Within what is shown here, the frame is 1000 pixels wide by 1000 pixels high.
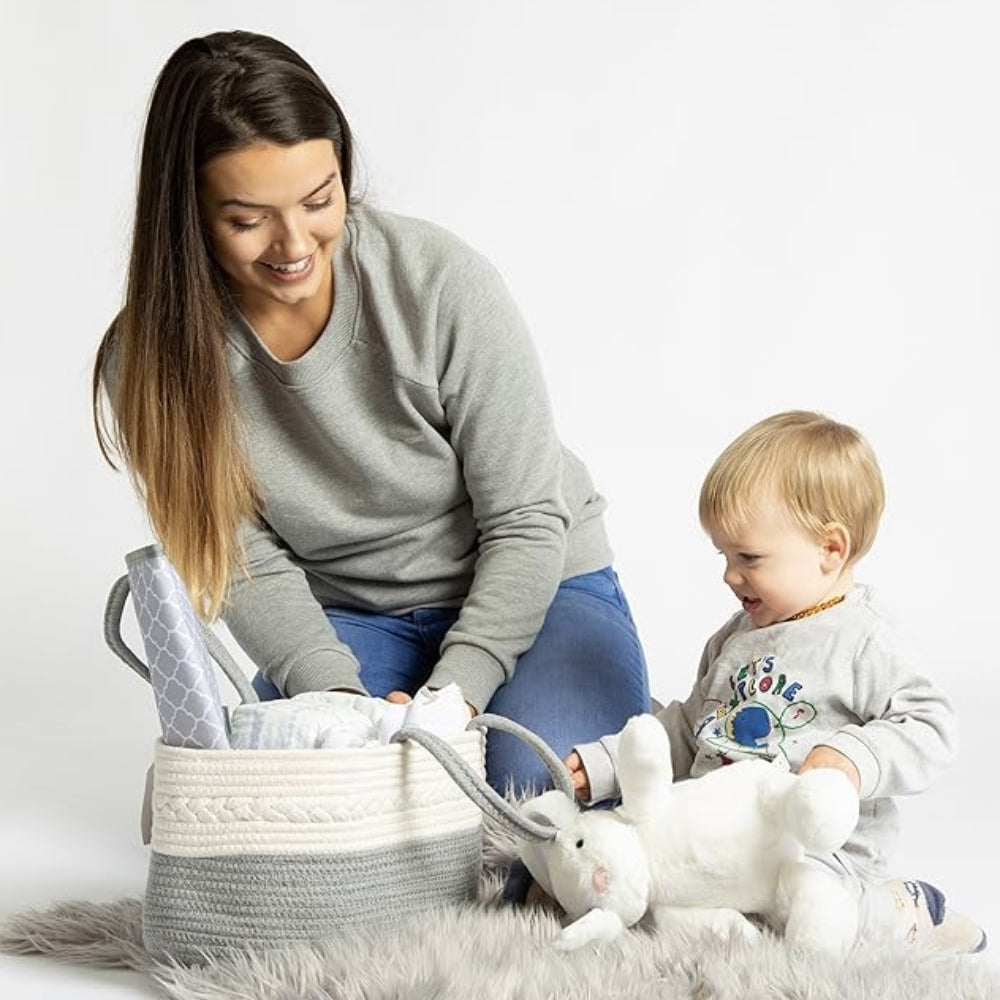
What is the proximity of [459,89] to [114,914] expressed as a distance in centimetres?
193

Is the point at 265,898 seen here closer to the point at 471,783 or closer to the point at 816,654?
the point at 471,783

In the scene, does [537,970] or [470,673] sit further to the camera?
[470,673]

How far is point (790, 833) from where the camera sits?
176 cm

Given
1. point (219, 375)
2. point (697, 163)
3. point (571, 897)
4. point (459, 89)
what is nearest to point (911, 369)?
point (697, 163)

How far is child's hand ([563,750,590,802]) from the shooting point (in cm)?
202

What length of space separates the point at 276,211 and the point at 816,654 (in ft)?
2.57

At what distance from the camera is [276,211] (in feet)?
6.81

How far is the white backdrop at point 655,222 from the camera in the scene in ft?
11.1

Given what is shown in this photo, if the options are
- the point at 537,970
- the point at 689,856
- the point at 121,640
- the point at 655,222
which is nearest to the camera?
the point at 537,970

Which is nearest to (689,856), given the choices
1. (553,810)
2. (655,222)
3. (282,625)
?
(553,810)

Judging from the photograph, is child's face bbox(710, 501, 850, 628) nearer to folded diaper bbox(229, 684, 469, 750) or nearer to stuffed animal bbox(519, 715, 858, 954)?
stuffed animal bbox(519, 715, 858, 954)

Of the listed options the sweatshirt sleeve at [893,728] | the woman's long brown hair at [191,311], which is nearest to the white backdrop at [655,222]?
the woman's long brown hair at [191,311]

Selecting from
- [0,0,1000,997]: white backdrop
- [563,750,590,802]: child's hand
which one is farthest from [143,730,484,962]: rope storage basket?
[0,0,1000,997]: white backdrop

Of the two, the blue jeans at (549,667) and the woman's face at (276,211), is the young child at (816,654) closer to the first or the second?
the blue jeans at (549,667)
